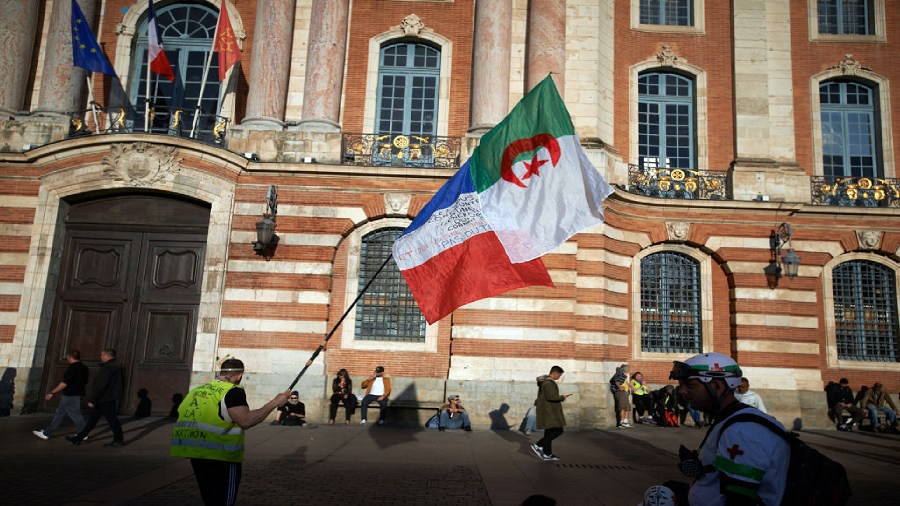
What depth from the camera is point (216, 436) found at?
17.0 ft

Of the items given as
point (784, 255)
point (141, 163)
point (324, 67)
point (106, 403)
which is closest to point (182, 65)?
point (141, 163)

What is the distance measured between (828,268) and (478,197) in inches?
604

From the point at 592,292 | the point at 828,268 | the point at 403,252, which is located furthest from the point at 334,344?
the point at 828,268

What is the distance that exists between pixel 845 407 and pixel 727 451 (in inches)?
654

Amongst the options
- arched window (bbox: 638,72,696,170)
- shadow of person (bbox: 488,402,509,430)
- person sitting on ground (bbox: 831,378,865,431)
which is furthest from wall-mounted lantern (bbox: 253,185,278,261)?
person sitting on ground (bbox: 831,378,865,431)

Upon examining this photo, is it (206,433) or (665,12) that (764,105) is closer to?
(665,12)

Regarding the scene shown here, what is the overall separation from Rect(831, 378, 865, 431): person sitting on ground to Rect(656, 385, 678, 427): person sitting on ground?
4184 millimetres

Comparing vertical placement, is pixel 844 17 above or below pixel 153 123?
above

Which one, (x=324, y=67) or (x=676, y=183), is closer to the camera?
(x=324, y=67)

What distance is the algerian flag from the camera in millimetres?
6219

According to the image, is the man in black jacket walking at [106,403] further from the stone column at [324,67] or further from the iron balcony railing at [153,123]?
the stone column at [324,67]

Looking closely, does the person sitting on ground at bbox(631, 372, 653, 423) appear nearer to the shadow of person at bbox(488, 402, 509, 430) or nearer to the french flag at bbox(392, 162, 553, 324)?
the shadow of person at bbox(488, 402, 509, 430)

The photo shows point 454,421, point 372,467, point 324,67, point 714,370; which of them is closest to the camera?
point 714,370

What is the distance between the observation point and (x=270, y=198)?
15547 mm
